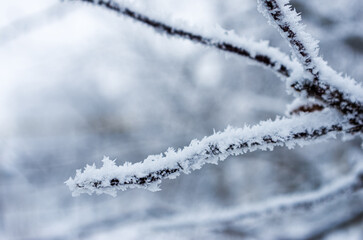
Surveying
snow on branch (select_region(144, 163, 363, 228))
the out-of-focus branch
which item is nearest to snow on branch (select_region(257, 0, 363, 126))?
the out-of-focus branch

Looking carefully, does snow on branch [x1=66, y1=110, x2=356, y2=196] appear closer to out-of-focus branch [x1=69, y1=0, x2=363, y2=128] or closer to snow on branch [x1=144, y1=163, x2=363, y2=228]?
out-of-focus branch [x1=69, y1=0, x2=363, y2=128]

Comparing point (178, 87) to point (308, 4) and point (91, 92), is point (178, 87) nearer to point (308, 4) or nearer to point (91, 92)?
point (308, 4)

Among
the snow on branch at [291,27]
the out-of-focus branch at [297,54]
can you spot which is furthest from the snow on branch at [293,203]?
the snow on branch at [291,27]

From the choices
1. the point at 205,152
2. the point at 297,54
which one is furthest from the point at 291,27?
the point at 205,152

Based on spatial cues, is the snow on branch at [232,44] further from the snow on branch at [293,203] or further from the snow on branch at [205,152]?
the snow on branch at [293,203]

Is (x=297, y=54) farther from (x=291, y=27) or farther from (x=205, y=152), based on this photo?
(x=205, y=152)
